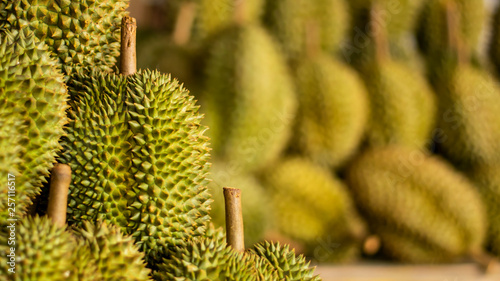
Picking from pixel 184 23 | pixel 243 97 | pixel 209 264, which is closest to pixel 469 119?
pixel 243 97

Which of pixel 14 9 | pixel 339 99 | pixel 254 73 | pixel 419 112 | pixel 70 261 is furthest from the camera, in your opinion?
pixel 419 112

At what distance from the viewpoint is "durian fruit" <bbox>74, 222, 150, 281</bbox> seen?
479 millimetres

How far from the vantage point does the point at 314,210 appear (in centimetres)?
159

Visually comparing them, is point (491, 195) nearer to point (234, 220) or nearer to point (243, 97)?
point (243, 97)

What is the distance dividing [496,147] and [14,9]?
176cm

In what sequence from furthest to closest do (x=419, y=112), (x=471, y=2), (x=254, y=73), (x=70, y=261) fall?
(x=471, y=2) < (x=419, y=112) < (x=254, y=73) < (x=70, y=261)

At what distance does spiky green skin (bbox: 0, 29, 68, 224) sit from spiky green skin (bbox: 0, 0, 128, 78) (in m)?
0.03

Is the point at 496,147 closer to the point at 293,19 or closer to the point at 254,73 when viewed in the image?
the point at 293,19

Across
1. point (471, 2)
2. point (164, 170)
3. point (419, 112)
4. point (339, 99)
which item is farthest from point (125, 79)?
point (471, 2)

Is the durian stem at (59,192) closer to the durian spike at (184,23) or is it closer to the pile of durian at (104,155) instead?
the pile of durian at (104,155)

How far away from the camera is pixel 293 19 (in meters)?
1.67

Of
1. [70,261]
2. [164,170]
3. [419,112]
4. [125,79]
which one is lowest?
[70,261]

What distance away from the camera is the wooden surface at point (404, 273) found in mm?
1524

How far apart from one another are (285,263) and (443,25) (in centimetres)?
170
